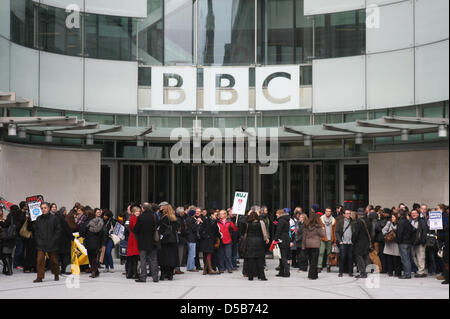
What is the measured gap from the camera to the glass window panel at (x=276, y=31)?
2645 centimetres

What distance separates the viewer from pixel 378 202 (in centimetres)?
2450

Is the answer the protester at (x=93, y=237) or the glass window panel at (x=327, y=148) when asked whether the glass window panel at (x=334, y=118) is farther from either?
the protester at (x=93, y=237)

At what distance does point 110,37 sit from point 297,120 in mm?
7927

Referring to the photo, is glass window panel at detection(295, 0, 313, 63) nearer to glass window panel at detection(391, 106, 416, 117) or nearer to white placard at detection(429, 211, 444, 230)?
glass window panel at detection(391, 106, 416, 117)

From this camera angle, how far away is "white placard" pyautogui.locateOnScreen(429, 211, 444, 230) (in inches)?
669

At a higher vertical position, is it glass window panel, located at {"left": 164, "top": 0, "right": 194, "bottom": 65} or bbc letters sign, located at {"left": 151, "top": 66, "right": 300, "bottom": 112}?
glass window panel, located at {"left": 164, "top": 0, "right": 194, "bottom": 65}

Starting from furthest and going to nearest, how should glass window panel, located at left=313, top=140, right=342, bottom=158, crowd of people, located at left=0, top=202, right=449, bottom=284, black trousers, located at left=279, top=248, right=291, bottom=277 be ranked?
1. glass window panel, located at left=313, top=140, right=342, bottom=158
2. black trousers, located at left=279, top=248, right=291, bottom=277
3. crowd of people, located at left=0, top=202, right=449, bottom=284

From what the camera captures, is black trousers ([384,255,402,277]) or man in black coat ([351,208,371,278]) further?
black trousers ([384,255,402,277])

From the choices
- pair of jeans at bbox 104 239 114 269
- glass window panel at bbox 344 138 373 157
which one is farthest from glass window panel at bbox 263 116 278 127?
pair of jeans at bbox 104 239 114 269

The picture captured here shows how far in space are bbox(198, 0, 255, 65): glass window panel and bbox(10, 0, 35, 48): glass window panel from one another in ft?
21.0

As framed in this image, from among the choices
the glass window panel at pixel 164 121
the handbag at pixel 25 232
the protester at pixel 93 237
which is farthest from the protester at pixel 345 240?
the glass window panel at pixel 164 121

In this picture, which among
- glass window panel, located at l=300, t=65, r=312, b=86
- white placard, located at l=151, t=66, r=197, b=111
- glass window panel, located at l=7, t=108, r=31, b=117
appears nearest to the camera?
glass window panel, located at l=7, t=108, r=31, b=117

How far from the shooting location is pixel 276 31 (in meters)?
26.7
